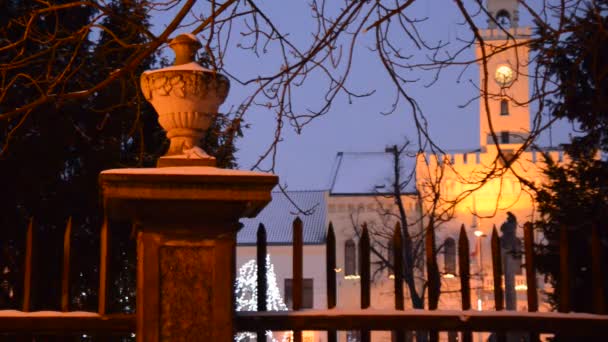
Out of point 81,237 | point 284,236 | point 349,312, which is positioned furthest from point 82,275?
point 284,236

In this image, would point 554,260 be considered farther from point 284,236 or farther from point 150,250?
point 284,236

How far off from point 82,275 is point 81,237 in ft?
4.08

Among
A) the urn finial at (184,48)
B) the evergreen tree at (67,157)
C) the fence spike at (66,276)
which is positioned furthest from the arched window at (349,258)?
the urn finial at (184,48)

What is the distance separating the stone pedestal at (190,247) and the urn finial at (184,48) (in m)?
0.54

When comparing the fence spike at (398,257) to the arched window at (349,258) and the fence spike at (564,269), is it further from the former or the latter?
the arched window at (349,258)

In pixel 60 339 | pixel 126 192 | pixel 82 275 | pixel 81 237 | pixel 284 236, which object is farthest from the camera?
pixel 284 236

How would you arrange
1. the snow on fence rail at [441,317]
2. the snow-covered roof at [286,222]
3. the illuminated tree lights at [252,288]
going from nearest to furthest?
the snow on fence rail at [441,317] → the illuminated tree lights at [252,288] → the snow-covered roof at [286,222]

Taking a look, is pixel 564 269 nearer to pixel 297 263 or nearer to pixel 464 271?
pixel 464 271

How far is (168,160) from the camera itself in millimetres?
3830

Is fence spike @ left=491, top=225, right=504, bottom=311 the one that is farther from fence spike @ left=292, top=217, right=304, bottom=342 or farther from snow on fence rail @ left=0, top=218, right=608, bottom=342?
fence spike @ left=292, top=217, right=304, bottom=342

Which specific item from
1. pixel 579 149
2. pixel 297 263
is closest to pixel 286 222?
pixel 579 149

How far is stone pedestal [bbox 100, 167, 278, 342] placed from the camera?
3.65m

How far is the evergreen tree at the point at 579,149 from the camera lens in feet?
15.7

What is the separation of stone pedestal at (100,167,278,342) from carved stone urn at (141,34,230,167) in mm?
131
